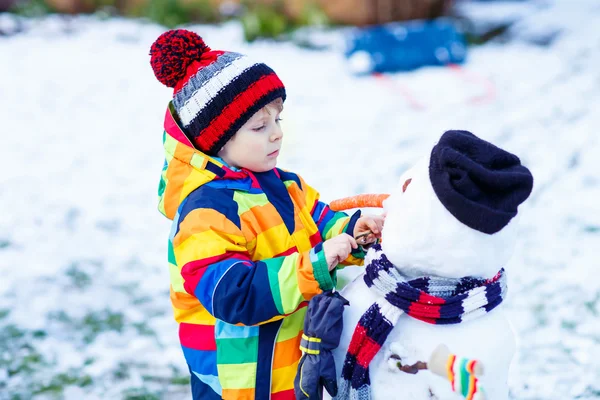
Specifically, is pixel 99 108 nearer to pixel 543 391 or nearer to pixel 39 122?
pixel 39 122

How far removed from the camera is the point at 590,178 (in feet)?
15.7

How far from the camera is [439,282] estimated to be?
1577mm

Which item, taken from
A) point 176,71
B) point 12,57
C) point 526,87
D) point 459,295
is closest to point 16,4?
point 12,57

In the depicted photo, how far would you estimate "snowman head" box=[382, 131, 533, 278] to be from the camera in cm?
145

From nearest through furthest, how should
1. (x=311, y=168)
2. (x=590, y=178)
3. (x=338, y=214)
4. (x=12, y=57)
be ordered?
(x=338, y=214)
(x=590, y=178)
(x=311, y=168)
(x=12, y=57)

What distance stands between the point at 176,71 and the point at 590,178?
3.78m

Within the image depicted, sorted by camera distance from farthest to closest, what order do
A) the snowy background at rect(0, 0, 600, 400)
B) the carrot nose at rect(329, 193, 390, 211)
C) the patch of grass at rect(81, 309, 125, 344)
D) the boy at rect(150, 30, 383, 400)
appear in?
the patch of grass at rect(81, 309, 125, 344) < the snowy background at rect(0, 0, 600, 400) < the carrot nose at rect(329, 193, 390, 211) < the boy at rect(150, 30, 383, 400)

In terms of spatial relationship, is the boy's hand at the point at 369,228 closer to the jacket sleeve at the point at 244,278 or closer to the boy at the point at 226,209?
the boy at the point at 226,209

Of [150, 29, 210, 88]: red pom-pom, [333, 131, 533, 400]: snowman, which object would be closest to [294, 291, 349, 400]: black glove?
[333, 131, 533, 400]: snowman

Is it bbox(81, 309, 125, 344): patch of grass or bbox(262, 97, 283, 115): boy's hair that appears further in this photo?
bbox(81, 309, 125, 344): patch of grass

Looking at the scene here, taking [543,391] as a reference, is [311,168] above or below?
above

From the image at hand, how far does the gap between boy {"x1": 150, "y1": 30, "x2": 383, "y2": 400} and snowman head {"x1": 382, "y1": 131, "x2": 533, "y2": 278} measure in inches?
8.0

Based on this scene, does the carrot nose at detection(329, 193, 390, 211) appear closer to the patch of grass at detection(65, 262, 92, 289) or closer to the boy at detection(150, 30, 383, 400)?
the boy at detection(150, 30, 383, 400)

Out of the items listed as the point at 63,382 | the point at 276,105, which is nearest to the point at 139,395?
the point at 63,382
